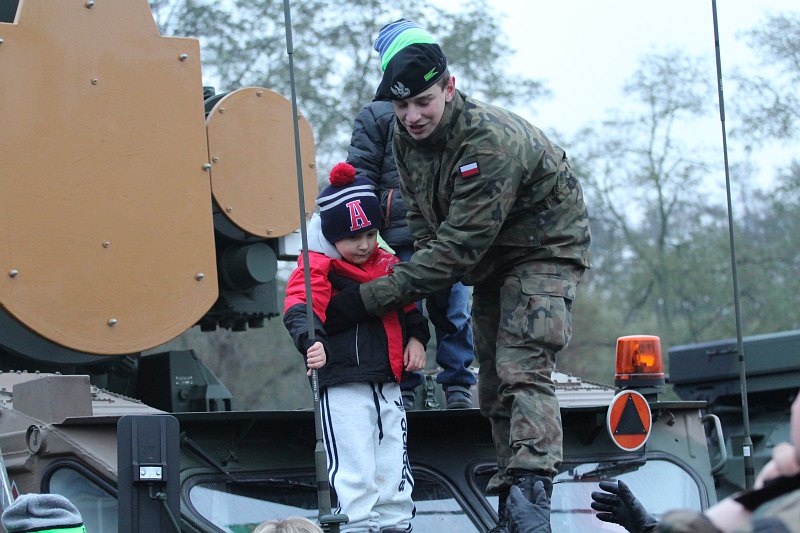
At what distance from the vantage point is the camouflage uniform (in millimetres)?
4223

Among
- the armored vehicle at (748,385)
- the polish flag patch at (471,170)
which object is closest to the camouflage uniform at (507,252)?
the polish flag patch at (471,170)

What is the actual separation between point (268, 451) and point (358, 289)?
0.57 metres

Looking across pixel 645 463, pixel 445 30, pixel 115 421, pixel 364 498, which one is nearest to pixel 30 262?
pixel 115 421

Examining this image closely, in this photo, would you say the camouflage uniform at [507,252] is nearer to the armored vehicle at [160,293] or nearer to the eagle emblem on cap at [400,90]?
the eagle emblem on cap at [400,90]

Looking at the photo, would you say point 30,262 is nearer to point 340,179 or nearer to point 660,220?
point 340,179

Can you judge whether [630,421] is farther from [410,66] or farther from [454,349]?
[410,66]

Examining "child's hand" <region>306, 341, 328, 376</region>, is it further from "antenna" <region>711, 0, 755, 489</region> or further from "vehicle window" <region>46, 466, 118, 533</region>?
"antenna" <region>711, 0, 755, 489</region>

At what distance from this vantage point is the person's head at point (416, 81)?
4.23m

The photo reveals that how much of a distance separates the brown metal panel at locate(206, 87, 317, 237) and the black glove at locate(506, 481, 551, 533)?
207 cm

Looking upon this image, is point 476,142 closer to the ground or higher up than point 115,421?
higher up

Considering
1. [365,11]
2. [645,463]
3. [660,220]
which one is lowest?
[645,463]

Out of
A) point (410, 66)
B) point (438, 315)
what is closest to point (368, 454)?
point (438, 315)

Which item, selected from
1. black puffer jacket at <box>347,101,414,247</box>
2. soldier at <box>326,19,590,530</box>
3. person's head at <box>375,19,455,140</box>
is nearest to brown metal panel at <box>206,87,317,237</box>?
black puffer jacket at <box>347,101,414,247</box>

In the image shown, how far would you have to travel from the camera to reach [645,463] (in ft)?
16.9
